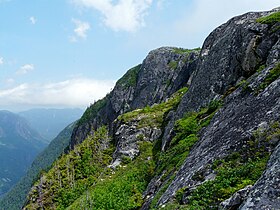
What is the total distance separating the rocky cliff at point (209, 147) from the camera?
45.0 ft

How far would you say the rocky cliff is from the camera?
1371cm

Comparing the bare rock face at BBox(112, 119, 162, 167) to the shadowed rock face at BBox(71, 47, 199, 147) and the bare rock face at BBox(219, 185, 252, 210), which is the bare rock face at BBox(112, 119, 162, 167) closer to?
the bare rock face at BBox(219, 185, 252, 210)

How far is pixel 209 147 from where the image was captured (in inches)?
738

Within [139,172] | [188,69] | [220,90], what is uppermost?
[188,69]

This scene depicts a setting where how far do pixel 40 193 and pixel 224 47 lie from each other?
54.0 metres

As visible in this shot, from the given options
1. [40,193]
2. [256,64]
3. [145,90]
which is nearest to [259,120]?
[256,64]

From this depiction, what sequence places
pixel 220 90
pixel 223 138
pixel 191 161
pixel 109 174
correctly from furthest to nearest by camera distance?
pixel 109 174 → pixel 220 90 → pixel 191 161 → pixel 223 138

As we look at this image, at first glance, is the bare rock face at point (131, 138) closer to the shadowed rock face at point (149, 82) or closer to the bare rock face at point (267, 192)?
the bare rock face at point (267, 192)

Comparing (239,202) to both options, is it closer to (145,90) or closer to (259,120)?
(259,120)

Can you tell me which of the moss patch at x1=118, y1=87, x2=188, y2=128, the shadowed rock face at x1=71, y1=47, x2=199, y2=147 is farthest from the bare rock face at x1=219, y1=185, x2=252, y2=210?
the shadowed rock face at x1=71, y1=47, x2=199, y2=147

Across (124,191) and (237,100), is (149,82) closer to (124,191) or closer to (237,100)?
(124,191)

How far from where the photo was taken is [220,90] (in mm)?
36062

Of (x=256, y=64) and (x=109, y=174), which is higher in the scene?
(x=256, y=64)

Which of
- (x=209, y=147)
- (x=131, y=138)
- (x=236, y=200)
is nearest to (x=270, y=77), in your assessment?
(x=209, y=147)
